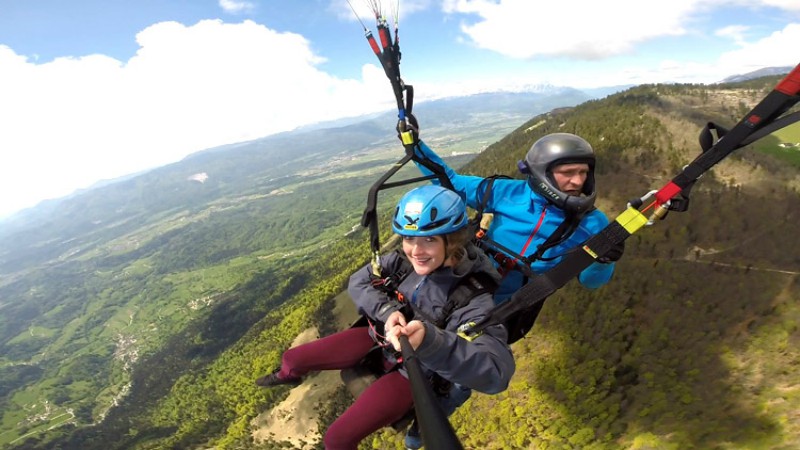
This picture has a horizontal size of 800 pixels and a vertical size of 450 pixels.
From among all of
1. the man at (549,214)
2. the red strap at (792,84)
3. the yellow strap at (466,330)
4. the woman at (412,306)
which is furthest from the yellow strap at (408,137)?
the red strap at (792,84)

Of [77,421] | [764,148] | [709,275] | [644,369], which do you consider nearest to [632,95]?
[764,148]

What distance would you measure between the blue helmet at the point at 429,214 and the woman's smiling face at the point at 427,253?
0.12m

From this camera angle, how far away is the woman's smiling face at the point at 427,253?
465 centimetres

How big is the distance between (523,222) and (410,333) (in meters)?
3.94

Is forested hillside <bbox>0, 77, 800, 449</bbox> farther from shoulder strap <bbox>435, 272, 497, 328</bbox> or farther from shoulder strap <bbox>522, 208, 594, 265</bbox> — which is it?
shoulder strap <bbox>435, 272, 497, 328</bbox>

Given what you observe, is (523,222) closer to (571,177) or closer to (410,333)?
A: (571,177)

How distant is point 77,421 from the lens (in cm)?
14938

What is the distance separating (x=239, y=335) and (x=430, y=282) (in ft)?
556

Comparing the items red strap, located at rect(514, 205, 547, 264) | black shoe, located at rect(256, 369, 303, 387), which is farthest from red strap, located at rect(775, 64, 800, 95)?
black shoe, located at rect(256, 369, 303, 387)

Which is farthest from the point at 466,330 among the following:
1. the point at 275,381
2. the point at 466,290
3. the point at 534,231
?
the point at 275,381

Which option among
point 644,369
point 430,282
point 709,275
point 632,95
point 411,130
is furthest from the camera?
point 632,95

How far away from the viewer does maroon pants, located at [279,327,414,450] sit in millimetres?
5000

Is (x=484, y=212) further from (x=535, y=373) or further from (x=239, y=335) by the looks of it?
(x=239, y=335)

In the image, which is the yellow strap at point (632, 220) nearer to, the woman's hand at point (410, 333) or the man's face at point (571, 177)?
the woman's hand at point (410, 333)
